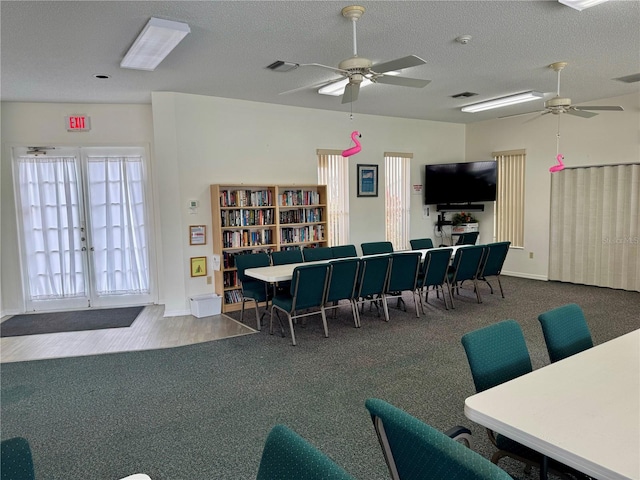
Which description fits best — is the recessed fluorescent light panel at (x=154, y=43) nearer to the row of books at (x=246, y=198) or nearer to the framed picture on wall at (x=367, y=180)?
the row of books at (x=246, y=198)

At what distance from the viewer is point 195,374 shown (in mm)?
3688

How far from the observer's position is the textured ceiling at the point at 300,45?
125 inches

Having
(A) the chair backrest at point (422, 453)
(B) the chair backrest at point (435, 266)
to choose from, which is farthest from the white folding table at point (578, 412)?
(B) the chair backrest at point (435, 266)

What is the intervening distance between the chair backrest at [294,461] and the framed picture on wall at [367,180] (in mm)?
6635

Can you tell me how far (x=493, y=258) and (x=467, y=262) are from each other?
58cm

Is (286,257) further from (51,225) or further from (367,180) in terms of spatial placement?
(51,225)

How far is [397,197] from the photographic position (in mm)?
8164

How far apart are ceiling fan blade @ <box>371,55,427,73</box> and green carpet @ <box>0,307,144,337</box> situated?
4436mm

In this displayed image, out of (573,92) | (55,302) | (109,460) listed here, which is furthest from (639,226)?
(55,302)

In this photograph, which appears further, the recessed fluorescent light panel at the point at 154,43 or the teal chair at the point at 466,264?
the teal chair at the point at 466,264

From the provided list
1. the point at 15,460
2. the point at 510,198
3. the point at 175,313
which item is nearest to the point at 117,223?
the point at 175,313

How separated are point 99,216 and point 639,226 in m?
8.42

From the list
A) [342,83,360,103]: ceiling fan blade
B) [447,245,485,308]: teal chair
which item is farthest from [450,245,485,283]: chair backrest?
[342,83,360,103]: ceiling fan blade

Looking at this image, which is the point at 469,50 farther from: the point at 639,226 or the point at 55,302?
the point at 55,302
